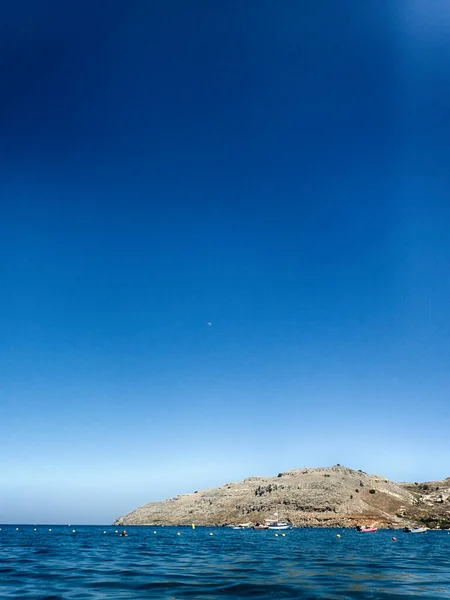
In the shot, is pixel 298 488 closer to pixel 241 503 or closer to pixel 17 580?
pixel 241 503

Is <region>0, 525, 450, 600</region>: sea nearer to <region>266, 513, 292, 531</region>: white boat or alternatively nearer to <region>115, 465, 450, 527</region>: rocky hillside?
<region>266, 513, 292, 531</region>: white boat

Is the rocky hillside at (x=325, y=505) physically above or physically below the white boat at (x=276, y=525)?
above

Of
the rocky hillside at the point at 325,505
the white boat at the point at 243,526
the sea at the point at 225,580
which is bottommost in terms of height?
the white boat at the point at 243,526

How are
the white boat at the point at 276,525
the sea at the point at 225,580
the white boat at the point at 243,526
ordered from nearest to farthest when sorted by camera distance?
the sea at the point at 225,580
the white boat at the point at 276,525
the white boat at the point at 243,526

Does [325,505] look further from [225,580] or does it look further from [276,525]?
[225,580]

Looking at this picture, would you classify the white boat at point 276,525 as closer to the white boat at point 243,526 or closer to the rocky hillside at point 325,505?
the white boat at point 243,526

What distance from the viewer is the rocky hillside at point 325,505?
160 metres

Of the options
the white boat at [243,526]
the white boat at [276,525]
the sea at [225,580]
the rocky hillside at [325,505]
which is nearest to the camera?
the sea at [225,580]

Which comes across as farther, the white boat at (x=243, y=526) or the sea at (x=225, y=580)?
the white boat at (x=243, y=526)

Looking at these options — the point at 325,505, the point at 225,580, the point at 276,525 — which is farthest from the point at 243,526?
the point at 225,580

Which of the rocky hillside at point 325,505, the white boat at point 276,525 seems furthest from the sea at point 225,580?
the rocky hillside at point 325,505

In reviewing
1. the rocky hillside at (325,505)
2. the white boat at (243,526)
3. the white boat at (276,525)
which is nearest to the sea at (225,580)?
the white boat at (276,525)

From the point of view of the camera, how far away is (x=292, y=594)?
977 inches

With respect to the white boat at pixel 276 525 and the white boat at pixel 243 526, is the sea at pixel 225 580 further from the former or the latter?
the white boat at pixel 243 526
